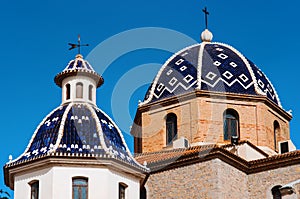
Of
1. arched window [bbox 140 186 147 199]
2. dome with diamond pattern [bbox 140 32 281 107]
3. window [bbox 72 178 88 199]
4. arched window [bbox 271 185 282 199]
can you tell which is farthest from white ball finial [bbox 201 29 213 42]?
window [bbox 72 178 88 199]

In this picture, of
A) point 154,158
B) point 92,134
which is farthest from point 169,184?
point 92,134

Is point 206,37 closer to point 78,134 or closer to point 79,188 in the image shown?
point 78,134

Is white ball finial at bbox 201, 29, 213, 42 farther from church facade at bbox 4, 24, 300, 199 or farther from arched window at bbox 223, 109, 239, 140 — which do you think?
arched window at bbox 223, 109, 239, 140

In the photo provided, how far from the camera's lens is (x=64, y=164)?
21922 millimetres

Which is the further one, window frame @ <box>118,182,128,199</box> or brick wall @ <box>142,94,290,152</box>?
brick wall @ <box>142,94,290,152</box>

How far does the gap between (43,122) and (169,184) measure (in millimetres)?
4683

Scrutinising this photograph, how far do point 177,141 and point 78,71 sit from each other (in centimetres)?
516

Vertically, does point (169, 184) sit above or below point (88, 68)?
below

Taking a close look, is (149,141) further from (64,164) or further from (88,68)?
(64,164)

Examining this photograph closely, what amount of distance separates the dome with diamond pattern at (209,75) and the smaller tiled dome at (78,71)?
16.7ft

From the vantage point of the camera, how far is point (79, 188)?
2188cm

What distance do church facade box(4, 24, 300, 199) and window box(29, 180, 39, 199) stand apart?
0.03 metres

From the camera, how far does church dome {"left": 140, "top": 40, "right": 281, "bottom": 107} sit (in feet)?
95.2

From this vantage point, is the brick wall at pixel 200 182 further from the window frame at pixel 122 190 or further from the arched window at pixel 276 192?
the window frame at pixel 122 190
